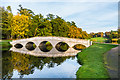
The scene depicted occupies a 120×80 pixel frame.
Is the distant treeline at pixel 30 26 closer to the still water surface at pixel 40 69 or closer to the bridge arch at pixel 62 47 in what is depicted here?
the bridge arch at pixel 62 47

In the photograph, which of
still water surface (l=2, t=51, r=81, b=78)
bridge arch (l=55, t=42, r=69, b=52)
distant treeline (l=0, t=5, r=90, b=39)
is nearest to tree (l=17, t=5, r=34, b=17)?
distant treeline (l=0, t=5, r=90, b=39)

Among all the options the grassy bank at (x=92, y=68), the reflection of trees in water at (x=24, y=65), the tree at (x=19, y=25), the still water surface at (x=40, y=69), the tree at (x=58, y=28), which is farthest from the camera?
the tree at (x=58, y=28)

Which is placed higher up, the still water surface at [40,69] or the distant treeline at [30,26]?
the distant treeline at [30,26]

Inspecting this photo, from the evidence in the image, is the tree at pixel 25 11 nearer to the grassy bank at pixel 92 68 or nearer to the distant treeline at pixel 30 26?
the distant treeline at pixel 30 26

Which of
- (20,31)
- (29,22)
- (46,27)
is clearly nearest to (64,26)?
(46,27)

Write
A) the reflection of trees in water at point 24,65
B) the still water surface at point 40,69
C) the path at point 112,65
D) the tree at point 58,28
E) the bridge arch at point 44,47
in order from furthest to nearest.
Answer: the tree at point 58,28 → the bridge arch at point 44,47 → the reflection of trees in water at point 24,65 → the still water surface at point 40,69 → the path at point 112,65

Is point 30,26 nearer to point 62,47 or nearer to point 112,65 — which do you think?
point 62,47

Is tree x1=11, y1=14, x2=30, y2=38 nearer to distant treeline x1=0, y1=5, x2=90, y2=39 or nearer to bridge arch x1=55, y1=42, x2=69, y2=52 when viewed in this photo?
distant treeline x1=0, y1=5, x2=90, y2=39

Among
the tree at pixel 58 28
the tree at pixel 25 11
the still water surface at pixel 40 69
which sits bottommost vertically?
the still water surface at pixel 40 69

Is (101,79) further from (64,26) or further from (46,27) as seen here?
(64,26)

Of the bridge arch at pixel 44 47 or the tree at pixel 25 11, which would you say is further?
the tree at pixel 25 11

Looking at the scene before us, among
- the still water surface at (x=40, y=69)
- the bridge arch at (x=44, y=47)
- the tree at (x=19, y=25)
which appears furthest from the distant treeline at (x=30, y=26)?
the still water surface at (x=40, y=69)

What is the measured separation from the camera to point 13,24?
177ft

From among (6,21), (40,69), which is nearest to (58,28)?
(6,21)
